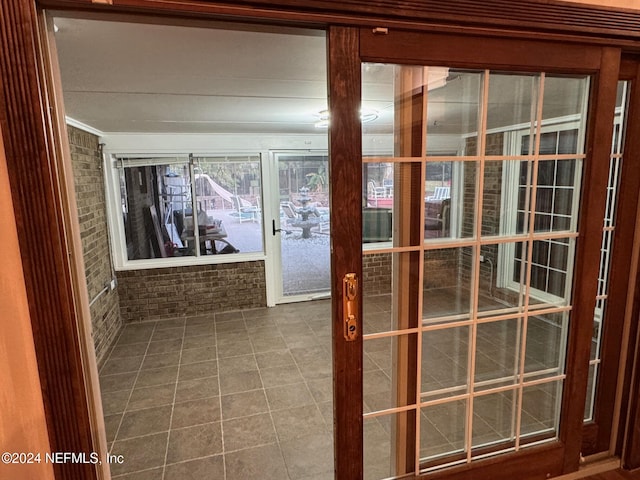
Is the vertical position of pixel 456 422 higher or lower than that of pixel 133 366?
higher

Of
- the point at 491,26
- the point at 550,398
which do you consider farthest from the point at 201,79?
the point at 550,398

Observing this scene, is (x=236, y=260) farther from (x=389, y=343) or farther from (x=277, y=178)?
(x=389, y=343)

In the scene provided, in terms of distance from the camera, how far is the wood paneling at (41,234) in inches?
40.3

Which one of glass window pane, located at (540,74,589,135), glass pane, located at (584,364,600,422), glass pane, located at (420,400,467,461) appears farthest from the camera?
glass pane, located at (584,364,600,422)

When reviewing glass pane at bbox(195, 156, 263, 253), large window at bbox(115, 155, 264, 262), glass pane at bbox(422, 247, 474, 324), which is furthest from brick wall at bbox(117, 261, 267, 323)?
glass pane at bbox(422, 247, 474, 324)

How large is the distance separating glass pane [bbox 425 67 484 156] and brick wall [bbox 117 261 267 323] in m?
3.66

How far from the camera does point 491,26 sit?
1.40 m

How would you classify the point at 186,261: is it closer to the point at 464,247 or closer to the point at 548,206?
the point at 464,247

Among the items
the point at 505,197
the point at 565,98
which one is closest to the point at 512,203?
the point at 505,197

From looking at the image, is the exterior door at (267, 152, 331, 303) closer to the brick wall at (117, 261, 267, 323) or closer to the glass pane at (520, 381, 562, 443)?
the brick wall at (117, 261, 267, 323)

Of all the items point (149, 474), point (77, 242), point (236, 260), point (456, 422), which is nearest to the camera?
point (77, 242)

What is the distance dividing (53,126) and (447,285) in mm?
1556

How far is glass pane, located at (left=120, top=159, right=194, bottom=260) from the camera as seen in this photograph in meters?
4.44

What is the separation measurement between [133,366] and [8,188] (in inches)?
112
